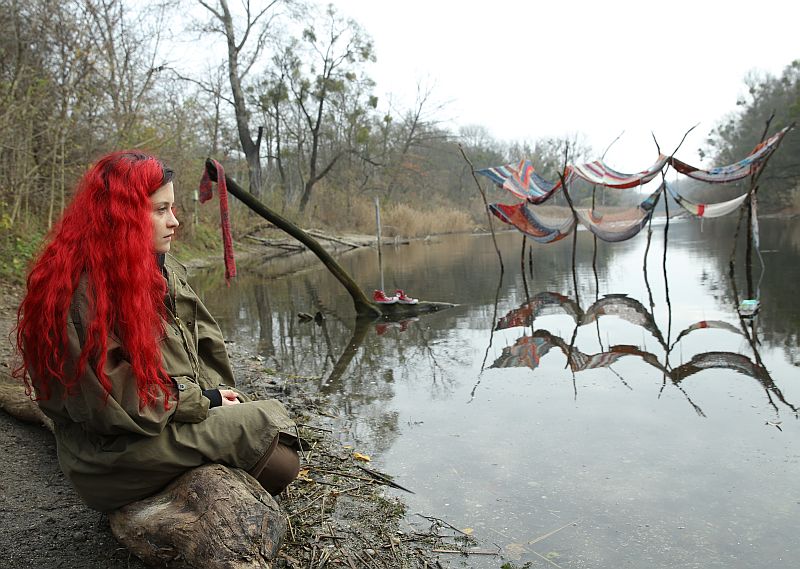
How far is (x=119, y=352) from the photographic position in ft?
6.71

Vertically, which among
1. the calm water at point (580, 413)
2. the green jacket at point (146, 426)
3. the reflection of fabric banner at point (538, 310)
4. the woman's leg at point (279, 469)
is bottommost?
the calm water at point (580, 413)

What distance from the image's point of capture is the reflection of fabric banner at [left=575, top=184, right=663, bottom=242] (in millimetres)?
13531

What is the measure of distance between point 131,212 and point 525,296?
975cm

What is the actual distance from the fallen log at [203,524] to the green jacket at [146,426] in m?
0.05

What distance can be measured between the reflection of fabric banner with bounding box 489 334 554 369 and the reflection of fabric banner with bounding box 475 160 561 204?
7.18 m

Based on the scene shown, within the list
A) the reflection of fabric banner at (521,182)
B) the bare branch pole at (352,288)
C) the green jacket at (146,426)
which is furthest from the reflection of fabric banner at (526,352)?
the reflection of fabric banner at (521,182)

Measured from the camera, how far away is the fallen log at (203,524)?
2139 mm

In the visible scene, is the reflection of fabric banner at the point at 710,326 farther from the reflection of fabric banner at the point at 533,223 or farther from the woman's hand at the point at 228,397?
the reflection of fabric banner at the point at 533,223

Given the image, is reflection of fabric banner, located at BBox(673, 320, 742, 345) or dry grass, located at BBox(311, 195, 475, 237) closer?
reflection of fabric banner, located at BBox(673, 320, 742, 345)

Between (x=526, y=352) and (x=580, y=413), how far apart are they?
2199 millimetres

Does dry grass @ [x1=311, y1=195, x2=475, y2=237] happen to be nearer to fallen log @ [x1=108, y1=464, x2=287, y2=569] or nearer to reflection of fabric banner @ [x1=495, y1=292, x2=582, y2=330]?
reflection of fabric banner @ [x1=495, y1=292, x2=582, y2=330]

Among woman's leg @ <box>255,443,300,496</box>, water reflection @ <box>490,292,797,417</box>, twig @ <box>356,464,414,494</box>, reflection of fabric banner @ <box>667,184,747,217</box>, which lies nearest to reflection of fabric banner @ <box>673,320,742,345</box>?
water reflection @ <box>490,292,797,417</box>

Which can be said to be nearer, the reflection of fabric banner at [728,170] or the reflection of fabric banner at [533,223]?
the reflection of fabric banner at [728,170]

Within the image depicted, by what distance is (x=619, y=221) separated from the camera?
1389 centimetres
